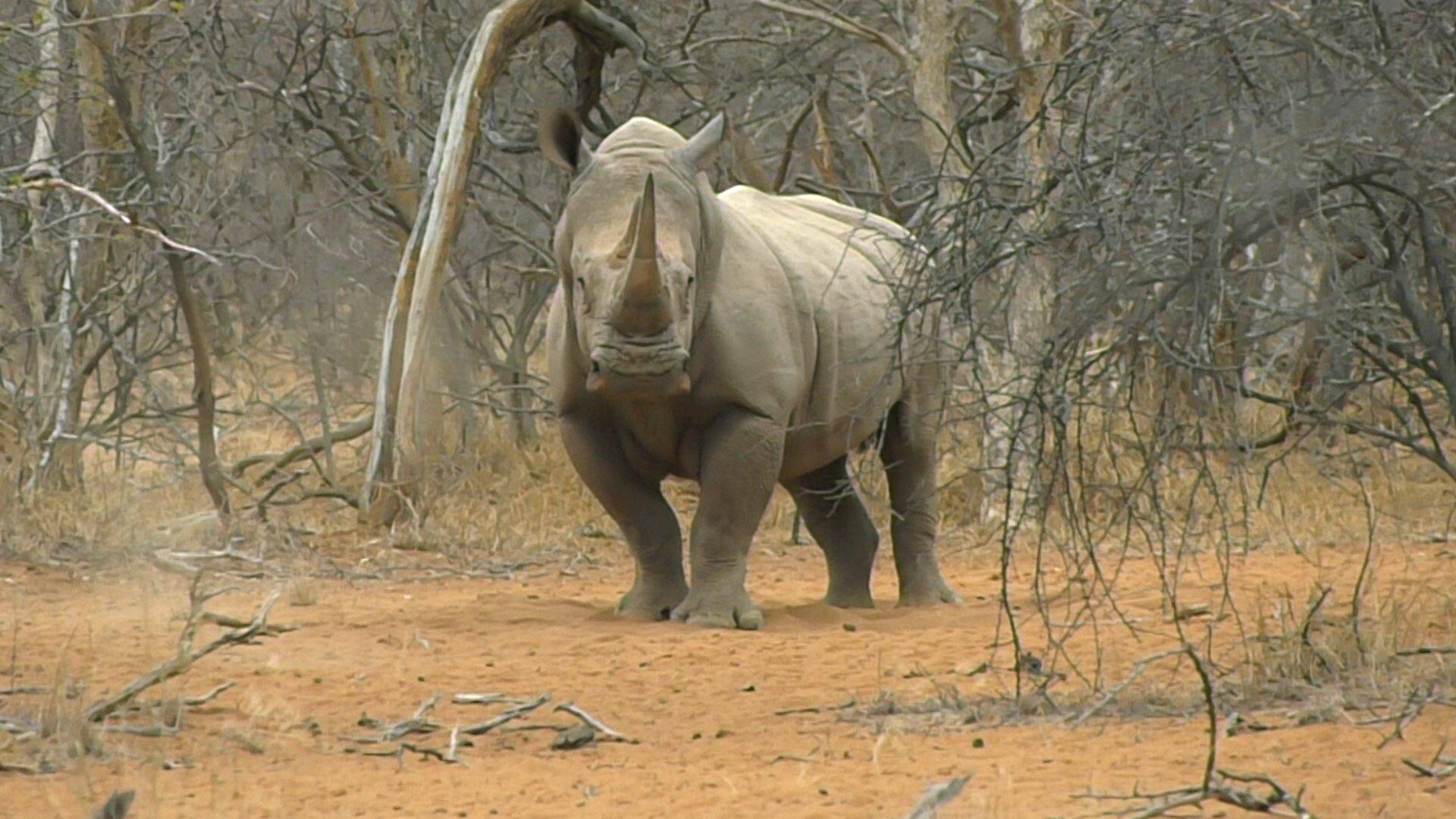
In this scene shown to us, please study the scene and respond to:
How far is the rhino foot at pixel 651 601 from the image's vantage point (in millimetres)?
8828

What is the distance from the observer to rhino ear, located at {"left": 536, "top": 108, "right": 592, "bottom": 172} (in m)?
8.58

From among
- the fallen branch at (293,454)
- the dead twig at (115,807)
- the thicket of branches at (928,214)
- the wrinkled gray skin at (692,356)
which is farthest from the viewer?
the fallen branch at (293,454)

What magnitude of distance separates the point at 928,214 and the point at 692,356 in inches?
118

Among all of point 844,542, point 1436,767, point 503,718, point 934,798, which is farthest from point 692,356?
point 934,798

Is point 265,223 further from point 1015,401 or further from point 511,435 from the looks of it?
point 1015,401

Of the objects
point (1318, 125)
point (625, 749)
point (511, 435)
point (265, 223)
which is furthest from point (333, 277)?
point (1318, 125)

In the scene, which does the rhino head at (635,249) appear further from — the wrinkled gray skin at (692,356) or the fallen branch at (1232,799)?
the fallen branch at (1232,799)

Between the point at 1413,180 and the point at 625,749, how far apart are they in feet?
8.04

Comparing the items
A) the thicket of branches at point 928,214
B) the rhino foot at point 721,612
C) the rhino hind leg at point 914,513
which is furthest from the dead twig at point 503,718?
the rhino hind leg at point 914,513

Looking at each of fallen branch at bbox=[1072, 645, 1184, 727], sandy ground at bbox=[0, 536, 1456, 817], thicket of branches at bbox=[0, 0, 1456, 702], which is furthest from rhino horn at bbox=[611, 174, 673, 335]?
fallen branch at bbox=[1072, 645, 1184, 727]

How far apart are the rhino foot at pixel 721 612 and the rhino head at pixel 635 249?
2.93 ft

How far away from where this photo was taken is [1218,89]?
509 centimetres

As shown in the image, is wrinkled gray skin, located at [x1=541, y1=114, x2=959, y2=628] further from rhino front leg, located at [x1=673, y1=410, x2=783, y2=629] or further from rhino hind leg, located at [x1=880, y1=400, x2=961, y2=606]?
rhino hind leg, located at [x1=880, y1=400, x2=961, y2=606]

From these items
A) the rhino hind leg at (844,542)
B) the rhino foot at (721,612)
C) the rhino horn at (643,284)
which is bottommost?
the rhino foot at (721,612)
